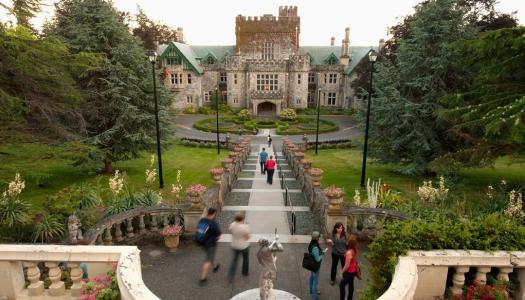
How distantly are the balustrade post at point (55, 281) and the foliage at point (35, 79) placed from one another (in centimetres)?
808

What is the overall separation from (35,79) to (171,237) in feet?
29.8

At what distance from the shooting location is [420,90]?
1881cm

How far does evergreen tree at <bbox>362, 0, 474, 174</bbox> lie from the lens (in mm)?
17469

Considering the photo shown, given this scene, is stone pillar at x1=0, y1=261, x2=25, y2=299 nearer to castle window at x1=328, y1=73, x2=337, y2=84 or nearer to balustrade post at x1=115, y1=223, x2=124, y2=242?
balustrade post at x1=115, y1=223, x2=124, y2=242

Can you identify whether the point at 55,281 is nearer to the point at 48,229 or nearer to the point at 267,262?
the point at 267,262

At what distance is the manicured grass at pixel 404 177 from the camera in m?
17.0

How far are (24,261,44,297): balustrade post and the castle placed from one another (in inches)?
1978

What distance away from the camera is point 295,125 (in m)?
46.2

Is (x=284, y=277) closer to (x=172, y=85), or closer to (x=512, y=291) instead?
(x=512, y=291)

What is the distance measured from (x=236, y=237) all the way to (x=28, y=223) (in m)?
6.45

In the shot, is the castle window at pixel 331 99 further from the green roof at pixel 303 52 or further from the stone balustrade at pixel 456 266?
the stone balustrade at pixel 456 266

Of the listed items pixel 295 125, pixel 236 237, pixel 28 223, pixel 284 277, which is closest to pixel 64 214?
pixel 28 223

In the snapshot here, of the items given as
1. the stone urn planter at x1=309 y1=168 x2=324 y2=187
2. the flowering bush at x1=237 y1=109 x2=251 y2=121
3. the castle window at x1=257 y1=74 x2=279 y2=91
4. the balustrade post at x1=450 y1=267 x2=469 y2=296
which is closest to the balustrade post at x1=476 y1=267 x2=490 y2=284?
the balustrade post at x1=450 y1=267 x2=469 y2=296

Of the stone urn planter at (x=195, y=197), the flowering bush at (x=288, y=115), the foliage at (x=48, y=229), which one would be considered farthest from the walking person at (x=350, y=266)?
the flowering bush at (x=288, y=115)
